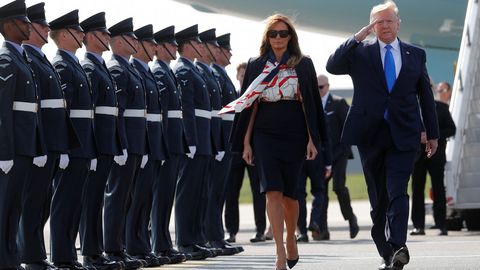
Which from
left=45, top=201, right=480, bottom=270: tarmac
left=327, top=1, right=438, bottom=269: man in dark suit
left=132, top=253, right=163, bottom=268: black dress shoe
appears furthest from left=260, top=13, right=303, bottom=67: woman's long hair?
left=132, top=253, right=163, bottom=268: black dress shoe

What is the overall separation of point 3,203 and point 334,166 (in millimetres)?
7279

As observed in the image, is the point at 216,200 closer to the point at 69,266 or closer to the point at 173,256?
the point at 173,256

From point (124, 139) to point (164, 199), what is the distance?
4.24 ft

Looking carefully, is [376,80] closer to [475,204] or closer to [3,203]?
[3,203]

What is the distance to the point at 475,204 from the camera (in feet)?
51.1

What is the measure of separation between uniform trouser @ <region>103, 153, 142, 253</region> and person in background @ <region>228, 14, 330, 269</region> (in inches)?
53.9

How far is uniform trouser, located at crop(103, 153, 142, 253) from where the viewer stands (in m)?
10.6

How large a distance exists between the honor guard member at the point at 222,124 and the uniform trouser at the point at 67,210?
300 cm

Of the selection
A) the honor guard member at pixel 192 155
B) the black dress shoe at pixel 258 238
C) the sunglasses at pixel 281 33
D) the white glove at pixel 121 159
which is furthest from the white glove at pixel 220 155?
the sunglasses at pixel 281 33

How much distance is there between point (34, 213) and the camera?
9.53 metres

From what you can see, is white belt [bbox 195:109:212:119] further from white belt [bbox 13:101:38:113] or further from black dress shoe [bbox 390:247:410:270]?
black dress shoe [bbox 390:247:410:270]

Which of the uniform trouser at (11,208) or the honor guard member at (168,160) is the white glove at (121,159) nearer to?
the honor guard member at (168,160)

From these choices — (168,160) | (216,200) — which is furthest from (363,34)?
(216,200)

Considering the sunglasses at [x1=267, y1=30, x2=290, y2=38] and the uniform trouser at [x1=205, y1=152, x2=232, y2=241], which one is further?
the uniform trouser at [x1=205, y1=152, x2=232, y2=241]
